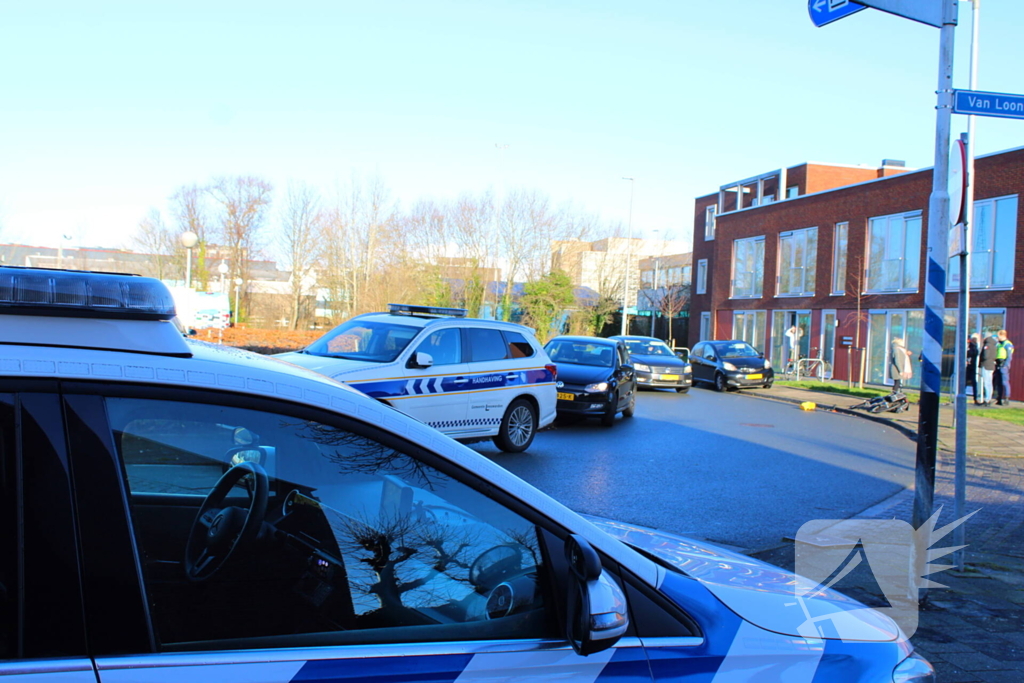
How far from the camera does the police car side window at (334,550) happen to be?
169 cm

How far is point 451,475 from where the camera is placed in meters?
1.93

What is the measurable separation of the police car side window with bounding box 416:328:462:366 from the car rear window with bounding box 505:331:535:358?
109cm

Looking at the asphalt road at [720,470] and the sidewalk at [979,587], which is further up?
the sidewalk at [979,587]

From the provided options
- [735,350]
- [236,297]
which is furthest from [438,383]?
[236,297]

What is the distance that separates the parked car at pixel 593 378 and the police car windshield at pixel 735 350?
10955mm

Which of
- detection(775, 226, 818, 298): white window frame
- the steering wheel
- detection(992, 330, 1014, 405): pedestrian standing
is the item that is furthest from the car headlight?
detection(775, 226, 818, 298): white window frame

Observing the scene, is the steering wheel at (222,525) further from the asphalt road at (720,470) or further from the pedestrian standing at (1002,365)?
the pedestrian standing at (1002,365)

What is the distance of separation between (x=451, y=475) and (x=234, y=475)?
0.52 m

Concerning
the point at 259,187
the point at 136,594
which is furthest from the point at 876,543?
the point at 259,187

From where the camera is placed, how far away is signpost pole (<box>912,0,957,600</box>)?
5746mm

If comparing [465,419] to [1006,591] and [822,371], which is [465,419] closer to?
[1006,591]

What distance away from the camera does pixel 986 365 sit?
21219 mm

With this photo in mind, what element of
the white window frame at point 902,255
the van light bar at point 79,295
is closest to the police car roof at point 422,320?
the van light bar at point 79,295

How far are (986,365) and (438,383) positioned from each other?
1736 centimetres
